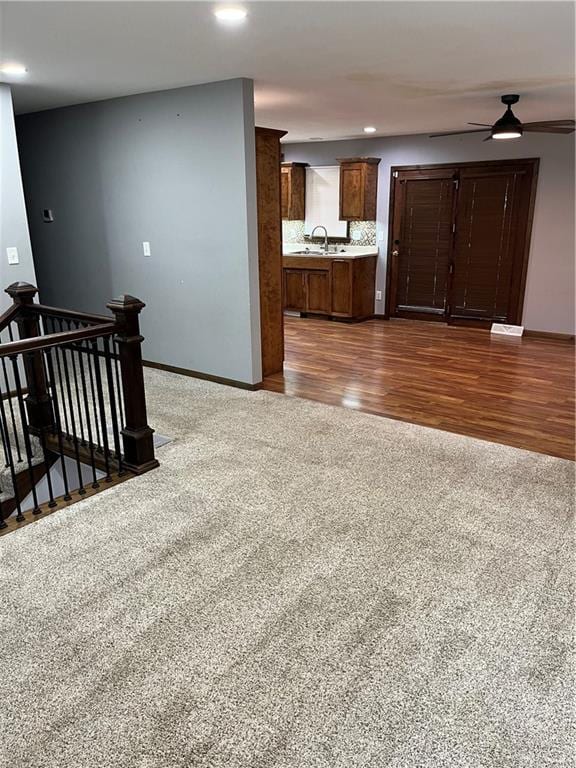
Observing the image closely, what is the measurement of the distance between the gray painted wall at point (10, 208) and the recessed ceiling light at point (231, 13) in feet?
7.98

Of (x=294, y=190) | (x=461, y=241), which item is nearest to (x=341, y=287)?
(x=461, y=241)

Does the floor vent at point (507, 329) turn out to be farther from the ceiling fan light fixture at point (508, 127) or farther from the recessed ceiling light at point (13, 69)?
the recessed ceiling light at point (13, 69)

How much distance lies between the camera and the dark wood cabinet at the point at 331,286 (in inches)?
300

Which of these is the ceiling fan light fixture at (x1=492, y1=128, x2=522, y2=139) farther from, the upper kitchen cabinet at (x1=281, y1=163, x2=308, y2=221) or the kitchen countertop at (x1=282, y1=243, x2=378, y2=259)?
the upper kitchen cabinet at (x1=281, y1=163, x2=308, y2=221)

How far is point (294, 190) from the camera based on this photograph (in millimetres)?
8344

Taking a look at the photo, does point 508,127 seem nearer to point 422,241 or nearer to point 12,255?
point 422,241

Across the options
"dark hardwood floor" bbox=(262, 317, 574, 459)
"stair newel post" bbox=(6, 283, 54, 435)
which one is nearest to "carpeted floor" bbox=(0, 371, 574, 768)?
"dark hardwood floor" bbox=(262, 317, 574, 459)

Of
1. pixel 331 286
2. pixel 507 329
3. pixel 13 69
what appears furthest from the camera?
pixel 331 286

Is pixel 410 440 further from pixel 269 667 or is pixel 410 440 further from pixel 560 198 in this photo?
pixel 560 198

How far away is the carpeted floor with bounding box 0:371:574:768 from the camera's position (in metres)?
1.72

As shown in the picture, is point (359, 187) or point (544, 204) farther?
point (359, 187)

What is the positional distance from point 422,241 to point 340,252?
1.25 meters

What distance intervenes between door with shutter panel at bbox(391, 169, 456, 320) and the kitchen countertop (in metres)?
0.38

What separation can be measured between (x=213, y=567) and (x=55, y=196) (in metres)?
4.90
